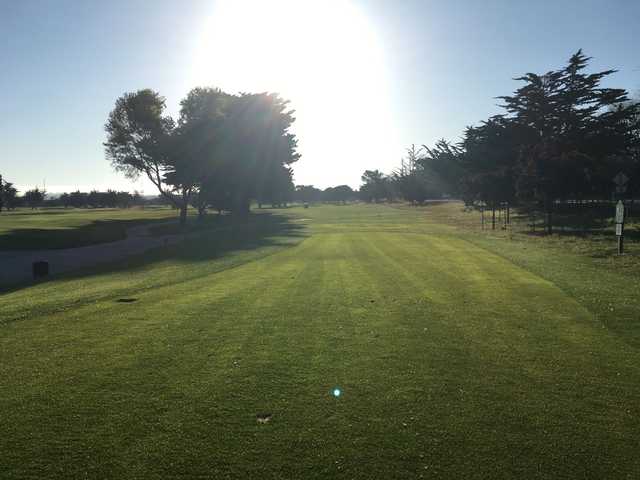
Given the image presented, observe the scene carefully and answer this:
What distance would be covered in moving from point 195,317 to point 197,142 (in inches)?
2282

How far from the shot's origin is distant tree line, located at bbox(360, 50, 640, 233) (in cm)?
4066

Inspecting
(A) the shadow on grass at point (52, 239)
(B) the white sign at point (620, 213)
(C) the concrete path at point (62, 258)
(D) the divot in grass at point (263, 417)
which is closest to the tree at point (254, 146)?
(A) the shadow on grass at point (52, 239)

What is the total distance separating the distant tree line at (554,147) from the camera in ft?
133

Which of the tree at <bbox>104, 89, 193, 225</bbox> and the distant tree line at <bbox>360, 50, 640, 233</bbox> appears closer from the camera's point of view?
the distant tree line at <bbox>360, 50, 640, 233</bbox>

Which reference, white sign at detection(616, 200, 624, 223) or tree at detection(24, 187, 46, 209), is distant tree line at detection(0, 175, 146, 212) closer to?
tree at detection(24, 187, 46, 209)

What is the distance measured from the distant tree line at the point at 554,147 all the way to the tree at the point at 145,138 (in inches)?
1644

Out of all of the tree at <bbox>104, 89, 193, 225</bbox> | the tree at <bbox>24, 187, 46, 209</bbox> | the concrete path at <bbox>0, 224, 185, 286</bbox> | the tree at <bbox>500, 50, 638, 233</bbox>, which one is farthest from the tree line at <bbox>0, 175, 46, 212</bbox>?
the tree at <bbox>500, 50, 638, 233</bbox>

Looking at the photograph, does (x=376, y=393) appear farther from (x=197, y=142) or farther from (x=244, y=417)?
(x=197, y=142)

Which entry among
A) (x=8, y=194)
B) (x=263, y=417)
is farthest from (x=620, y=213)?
(x=8, y=194)

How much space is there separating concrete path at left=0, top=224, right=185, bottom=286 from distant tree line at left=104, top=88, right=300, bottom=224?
26.6 m

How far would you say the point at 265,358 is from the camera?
27.6 ft

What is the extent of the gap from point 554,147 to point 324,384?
41636mm

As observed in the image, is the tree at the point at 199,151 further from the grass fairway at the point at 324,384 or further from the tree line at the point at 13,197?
the tree line at the point at 13,197

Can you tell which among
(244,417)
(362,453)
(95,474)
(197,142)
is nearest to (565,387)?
(362,453)
